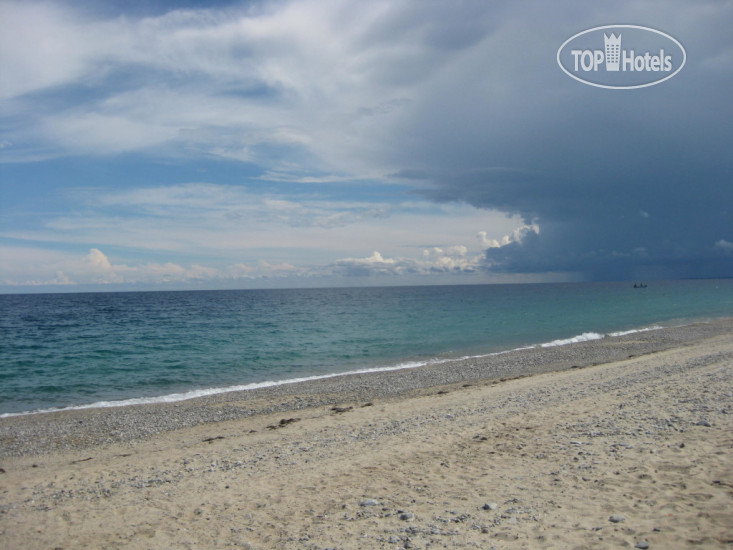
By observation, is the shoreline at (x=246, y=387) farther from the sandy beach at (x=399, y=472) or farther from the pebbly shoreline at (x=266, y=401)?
the sandy beach at (x=399, y=472)

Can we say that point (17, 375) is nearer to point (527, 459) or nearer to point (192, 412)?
point (192, 412)

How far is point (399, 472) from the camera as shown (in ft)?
29.7

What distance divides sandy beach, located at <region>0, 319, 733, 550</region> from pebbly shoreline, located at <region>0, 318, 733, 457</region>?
13 centimetres

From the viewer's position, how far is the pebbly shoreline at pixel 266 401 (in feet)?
47.2

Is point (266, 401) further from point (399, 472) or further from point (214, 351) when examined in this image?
point (214, 351)

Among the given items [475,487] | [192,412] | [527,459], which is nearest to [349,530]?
[475,487]

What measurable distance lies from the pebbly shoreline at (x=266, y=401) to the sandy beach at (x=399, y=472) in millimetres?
132


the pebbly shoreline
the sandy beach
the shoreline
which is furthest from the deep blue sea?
the sandy beach

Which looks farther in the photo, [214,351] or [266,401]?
[214,351]

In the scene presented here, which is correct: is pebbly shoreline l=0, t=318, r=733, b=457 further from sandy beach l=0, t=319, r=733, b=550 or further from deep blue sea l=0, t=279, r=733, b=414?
deep blue sea l=0, t=279, r=733, b=414

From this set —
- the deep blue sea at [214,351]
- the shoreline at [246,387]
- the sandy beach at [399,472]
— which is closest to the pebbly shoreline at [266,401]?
the sandy beach at [399,472]

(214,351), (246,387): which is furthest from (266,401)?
(214,351)

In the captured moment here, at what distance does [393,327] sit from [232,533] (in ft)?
138

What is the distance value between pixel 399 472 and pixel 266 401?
34.2ft
